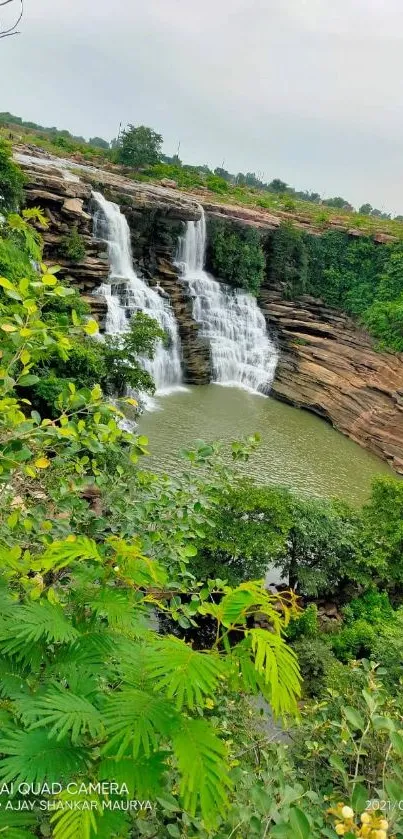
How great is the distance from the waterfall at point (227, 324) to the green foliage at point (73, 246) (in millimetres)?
5120

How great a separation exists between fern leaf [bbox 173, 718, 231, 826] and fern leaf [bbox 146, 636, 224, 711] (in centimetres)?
7

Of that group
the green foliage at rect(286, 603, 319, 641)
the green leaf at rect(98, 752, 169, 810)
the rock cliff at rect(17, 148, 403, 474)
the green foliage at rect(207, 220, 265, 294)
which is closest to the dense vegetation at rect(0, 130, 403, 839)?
the green leaf at rect(98, 752, 169, 810)

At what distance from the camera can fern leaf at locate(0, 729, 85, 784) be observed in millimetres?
1018

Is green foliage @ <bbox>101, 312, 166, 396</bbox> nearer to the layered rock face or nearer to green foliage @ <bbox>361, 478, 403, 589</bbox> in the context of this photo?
green foliage @ <bbox>361, 478, 403, 589</bbox>

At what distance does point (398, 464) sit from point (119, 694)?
47.6 ft

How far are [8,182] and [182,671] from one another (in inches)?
558

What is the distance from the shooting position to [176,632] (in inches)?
244

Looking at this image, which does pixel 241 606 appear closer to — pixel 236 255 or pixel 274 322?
pixel 274 322

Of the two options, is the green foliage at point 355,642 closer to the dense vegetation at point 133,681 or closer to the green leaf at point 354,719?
the dense vegetation at point 133,681

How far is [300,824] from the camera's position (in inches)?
50.2

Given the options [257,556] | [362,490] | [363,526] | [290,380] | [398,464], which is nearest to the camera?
[257,556]

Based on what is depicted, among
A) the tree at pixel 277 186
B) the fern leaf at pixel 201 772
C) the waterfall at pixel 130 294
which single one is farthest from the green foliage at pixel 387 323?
the tree at pixel 277 186

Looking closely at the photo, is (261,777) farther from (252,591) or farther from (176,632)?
(176,632)

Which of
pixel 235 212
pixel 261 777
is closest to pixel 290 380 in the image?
pixel 235 212
